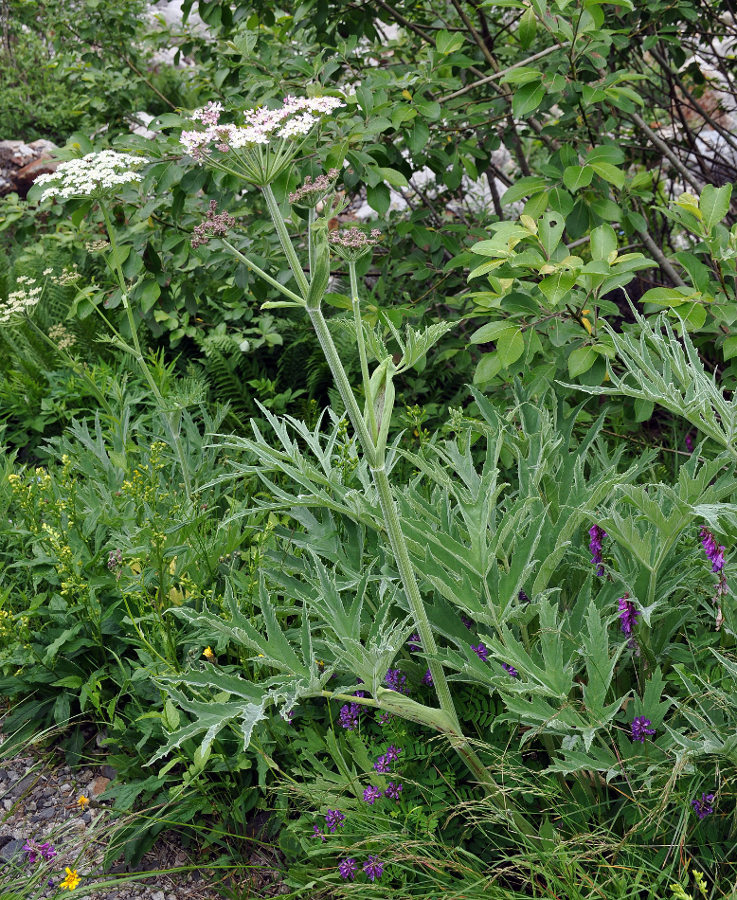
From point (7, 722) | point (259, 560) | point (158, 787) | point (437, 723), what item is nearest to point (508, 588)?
point (437, 723)

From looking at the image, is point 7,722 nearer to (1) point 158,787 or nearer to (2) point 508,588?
(1) point 158,787

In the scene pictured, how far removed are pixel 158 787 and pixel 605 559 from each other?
4.38 ft

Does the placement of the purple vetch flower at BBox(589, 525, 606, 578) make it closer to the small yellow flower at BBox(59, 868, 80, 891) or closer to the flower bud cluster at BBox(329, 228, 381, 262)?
the flower bud cluster at BBox(329, 228, 381, 262)

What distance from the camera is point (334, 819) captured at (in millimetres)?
1965

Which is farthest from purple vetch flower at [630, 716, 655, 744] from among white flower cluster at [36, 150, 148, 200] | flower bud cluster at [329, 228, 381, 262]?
white flower cluster at [36, 150, 148, 200]

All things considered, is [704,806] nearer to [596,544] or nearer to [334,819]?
[596,544]

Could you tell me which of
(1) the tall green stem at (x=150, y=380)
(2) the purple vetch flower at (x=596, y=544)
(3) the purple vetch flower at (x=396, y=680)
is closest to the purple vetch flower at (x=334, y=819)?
(3) the purple vetch flower at (x=396, y=680)

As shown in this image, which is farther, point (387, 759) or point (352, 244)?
point (387, 759)

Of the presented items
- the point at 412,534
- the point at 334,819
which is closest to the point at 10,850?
the point at 334,819

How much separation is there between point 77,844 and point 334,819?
0.69 metres

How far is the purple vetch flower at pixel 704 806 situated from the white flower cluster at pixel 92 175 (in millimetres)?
2262

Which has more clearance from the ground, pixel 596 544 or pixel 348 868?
pixel 596 544

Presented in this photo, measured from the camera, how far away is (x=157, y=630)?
95.0 inches

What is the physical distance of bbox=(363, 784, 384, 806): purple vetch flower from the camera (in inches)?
76.4
